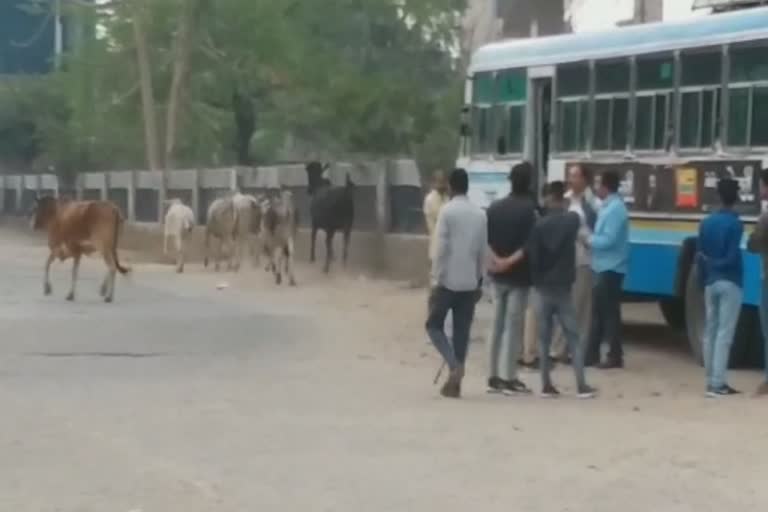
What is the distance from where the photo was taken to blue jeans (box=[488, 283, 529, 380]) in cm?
1703

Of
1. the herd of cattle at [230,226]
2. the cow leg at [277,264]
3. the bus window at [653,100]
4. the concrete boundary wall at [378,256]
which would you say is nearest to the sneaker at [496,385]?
the bus window at [653,100]

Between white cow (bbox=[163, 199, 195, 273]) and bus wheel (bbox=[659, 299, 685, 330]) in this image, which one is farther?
white cow (bbox=[163, 199, 195, 273])

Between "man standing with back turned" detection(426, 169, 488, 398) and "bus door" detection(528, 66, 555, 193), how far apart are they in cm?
676

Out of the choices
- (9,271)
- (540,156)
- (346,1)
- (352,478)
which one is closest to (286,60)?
(346,1)

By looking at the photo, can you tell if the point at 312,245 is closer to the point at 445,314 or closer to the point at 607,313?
the point at 607,313

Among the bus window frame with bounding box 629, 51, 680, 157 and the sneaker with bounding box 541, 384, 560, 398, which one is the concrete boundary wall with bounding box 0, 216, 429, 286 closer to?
the bus window frame with bounding box 629, 51, 680, 157

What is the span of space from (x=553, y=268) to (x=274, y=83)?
36.2m

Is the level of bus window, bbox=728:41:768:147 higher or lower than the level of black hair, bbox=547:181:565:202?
higher

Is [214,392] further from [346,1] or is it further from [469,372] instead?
[346,1]

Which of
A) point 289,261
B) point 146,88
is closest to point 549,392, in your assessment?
point 289,261

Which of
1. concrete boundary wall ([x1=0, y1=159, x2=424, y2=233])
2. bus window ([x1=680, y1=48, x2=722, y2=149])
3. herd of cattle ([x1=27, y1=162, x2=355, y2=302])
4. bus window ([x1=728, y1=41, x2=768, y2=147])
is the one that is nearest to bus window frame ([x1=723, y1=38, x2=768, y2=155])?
bus window ([x1=728, y1=41, x2=768, y2=147])

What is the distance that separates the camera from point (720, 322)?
55.8 ft

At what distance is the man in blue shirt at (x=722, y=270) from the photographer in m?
16.8

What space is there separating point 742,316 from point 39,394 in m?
6.73
